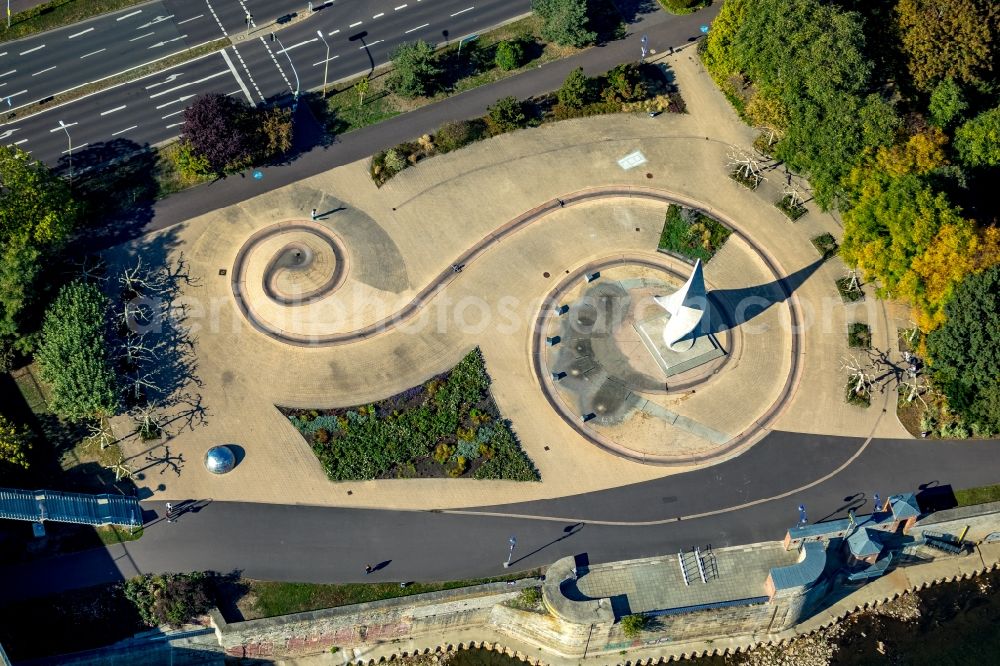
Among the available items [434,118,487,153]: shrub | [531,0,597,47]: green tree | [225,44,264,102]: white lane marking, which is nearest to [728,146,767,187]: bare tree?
[531,0,597,47]: green tree

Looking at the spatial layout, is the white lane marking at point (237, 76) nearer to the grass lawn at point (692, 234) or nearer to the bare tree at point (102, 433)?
the bare tree at point (102, 433)

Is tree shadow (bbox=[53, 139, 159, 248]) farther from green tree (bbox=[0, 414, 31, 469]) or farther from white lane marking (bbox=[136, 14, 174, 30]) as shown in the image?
green tree (bbox=[0, 414, 31, 469])

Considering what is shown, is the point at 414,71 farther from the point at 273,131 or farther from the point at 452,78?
the point at 273,131

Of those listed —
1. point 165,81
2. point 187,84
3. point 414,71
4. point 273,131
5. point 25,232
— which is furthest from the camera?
point 165,81

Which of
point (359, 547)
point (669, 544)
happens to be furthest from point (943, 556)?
point (359, 547)

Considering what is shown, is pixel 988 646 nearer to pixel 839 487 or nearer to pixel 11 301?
pixel 839 487

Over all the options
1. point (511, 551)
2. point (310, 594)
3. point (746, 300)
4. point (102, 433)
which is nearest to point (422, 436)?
point (511, 551)
